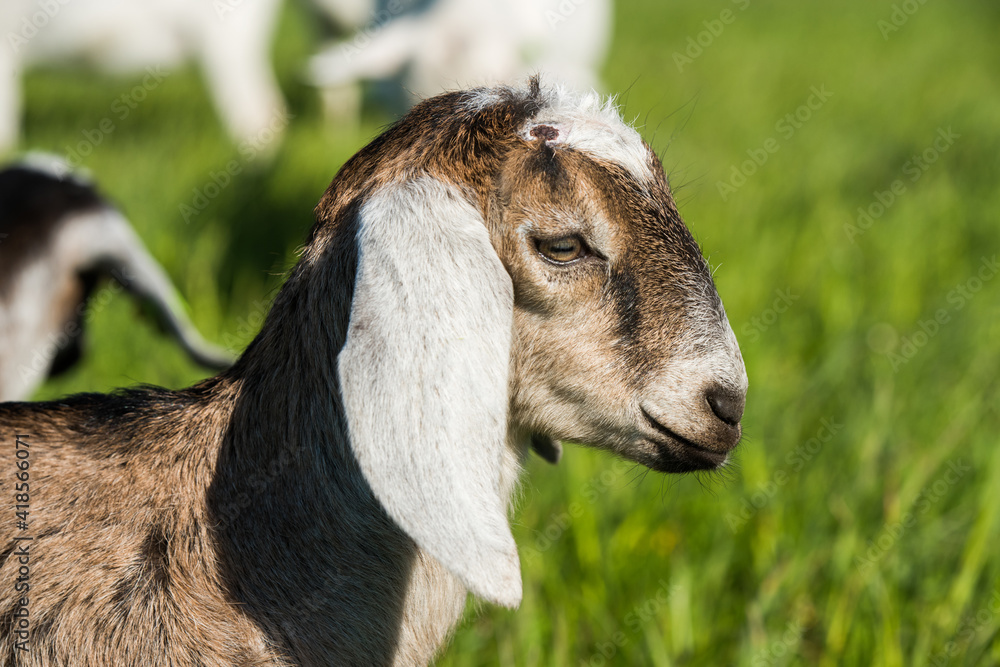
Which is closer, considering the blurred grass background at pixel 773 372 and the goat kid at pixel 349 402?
the goat kid at pixel 349 402

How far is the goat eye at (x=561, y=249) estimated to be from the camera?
5.44 ft

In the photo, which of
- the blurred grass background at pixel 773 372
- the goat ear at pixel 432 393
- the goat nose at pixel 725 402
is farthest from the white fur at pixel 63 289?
the goat nose at pixel 725 402

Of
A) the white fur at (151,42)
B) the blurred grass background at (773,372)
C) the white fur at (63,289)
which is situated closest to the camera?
the blurred grass background at (773,372)

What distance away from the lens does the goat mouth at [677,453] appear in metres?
1.72

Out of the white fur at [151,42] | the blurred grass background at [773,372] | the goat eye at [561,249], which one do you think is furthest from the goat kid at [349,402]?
the white fur at [151,42]

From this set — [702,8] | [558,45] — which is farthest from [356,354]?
[702,8]

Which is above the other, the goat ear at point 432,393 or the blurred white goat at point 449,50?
the blurred white goat at point 449,50

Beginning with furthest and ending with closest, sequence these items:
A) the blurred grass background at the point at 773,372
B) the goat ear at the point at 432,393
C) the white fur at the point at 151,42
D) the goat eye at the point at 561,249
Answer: the white fur at the point at 151,42, the blurred grass background at the point at 773,372, the goat eye at the point at 561,249, the goat ear at the point at 432,393

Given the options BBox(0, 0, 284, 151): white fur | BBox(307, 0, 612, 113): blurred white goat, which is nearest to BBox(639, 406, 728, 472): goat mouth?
BBox(307, 0, 612, 113): blurred white goat

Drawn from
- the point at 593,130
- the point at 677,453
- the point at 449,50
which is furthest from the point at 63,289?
the point at 449,50

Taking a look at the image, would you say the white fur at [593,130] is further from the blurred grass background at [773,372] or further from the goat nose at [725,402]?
the goat nose at [725,402]

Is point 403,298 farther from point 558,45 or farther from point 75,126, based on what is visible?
point 75,126

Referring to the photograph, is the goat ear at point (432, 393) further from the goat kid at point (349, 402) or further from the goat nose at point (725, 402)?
the goat nose at point (725, 402)

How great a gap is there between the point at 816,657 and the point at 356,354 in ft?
6.00
